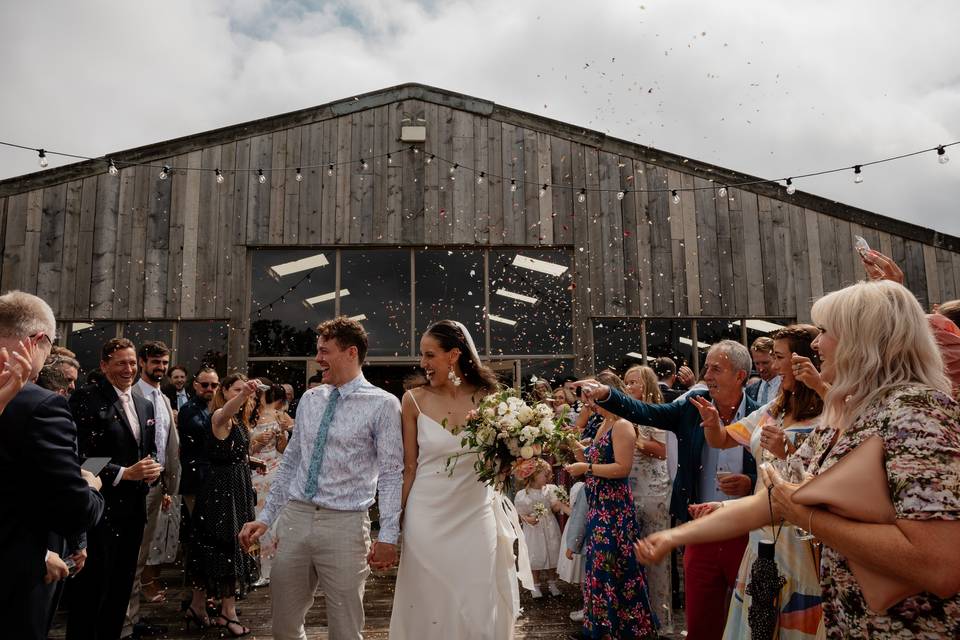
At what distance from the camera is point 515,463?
3186mm

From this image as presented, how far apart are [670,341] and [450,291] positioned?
372cm

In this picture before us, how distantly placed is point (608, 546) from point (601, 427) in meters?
0.89

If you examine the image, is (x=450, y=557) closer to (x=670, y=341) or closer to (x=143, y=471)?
(x=143, y=471)

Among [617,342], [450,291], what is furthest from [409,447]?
[617,342]

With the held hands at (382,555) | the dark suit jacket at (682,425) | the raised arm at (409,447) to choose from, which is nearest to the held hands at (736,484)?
the dark suit jacket at (682,425)

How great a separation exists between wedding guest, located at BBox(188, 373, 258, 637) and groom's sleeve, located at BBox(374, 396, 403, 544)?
1962mm

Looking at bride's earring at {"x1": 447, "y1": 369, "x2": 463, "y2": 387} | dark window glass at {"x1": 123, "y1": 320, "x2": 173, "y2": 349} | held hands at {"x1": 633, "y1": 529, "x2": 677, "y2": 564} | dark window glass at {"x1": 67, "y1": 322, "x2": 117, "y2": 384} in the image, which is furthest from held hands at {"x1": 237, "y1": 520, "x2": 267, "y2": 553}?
dark window glass at {"x1": 67, "y1": 322, "x2": 117, "y2": 384}

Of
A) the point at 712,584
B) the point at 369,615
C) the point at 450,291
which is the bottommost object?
the point at 369,615

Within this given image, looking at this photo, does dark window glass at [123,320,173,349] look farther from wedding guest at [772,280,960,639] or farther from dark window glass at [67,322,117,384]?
wedding guest at [772,280,960,639]

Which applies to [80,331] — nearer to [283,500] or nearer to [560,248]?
[560,248]

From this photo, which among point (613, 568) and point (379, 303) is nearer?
point (613, 568)

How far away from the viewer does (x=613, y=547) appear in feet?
15.1

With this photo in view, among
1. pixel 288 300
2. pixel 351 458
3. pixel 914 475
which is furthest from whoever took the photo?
pixel 288 300

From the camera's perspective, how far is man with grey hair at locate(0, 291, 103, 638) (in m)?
2.05
